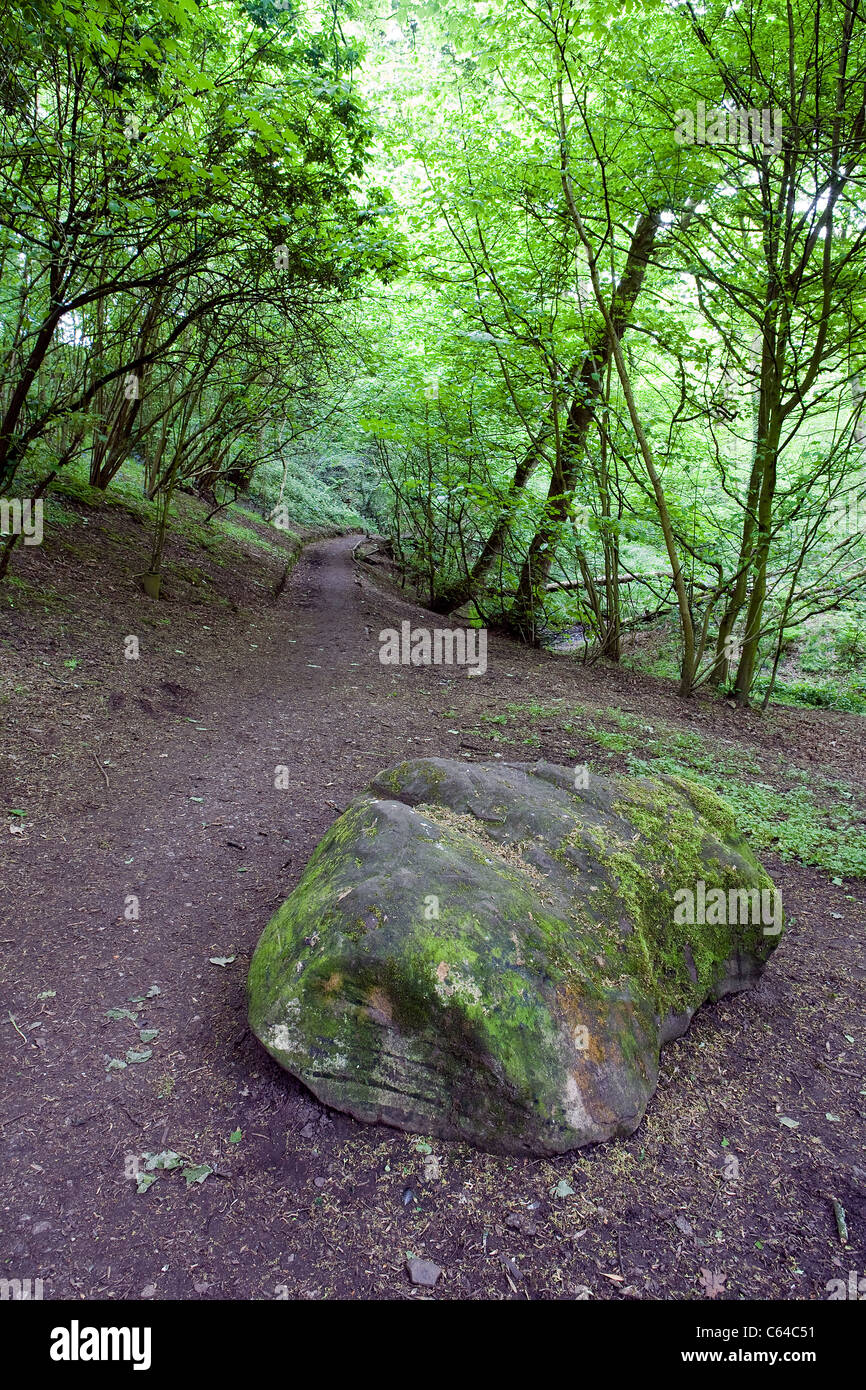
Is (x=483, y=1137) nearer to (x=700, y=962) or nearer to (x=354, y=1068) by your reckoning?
(x=354, y=1068)

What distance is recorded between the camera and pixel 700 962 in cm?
327

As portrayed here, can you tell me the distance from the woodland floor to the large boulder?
0.15 meters

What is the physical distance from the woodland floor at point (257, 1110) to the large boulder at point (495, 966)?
5.9 inches

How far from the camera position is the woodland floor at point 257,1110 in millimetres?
2033

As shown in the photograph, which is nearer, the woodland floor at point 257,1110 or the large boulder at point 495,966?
the woodland floor at point 257,1110

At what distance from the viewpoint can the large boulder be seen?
2363 millimetres

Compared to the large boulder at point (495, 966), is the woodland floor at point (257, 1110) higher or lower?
lower

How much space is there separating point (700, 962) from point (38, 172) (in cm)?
800

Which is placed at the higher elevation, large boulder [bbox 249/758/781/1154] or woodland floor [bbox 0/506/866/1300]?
large boulder [bbox 249/758/781/1154]

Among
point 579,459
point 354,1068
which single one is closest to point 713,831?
point 354,1068

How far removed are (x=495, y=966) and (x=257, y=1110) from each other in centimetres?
101

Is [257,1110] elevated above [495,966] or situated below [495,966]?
below

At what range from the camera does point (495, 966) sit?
2.48m

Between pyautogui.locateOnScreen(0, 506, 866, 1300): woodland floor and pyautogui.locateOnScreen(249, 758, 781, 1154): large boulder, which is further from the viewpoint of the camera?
pyautogui.locateOnScreen(249, 758, 781, 1154): large boulder
